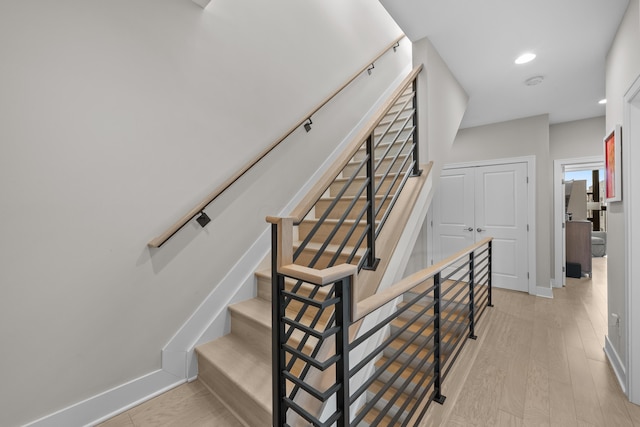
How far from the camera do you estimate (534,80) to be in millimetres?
2725

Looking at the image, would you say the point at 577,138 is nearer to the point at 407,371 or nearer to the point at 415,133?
the point at 415,133

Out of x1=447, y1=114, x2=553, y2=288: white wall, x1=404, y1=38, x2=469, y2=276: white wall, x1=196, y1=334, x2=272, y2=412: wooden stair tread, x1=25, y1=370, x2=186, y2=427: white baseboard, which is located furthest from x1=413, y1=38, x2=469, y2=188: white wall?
x1=25, y1=370, x2=186, y2=427: white baseboard

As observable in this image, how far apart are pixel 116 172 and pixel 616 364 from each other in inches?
141

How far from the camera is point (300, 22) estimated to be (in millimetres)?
2732

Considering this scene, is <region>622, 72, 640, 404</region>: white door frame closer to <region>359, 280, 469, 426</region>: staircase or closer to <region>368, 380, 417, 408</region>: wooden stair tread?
<region>359, 280, 469, 426</region>: staircase

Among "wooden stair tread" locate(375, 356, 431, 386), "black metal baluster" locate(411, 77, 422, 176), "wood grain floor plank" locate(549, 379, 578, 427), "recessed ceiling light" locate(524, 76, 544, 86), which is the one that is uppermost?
"recessed ceiling light" locate(524, 76, 544, 86)

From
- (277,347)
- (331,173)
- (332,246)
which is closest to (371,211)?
(331,173)

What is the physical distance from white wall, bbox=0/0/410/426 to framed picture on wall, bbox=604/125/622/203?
8.16 ft

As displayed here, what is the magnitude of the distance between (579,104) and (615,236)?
224cm

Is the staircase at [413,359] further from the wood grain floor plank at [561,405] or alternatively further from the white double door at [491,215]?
the white double door at [491,215]

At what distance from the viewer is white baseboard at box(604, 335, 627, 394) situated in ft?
5.90

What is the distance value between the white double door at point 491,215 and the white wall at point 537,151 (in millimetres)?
158

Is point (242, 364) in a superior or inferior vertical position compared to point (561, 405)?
superior

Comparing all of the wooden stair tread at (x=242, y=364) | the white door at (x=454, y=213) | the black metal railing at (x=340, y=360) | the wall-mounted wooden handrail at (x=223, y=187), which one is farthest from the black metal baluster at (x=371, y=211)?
the white door at (x=454, y=213)
